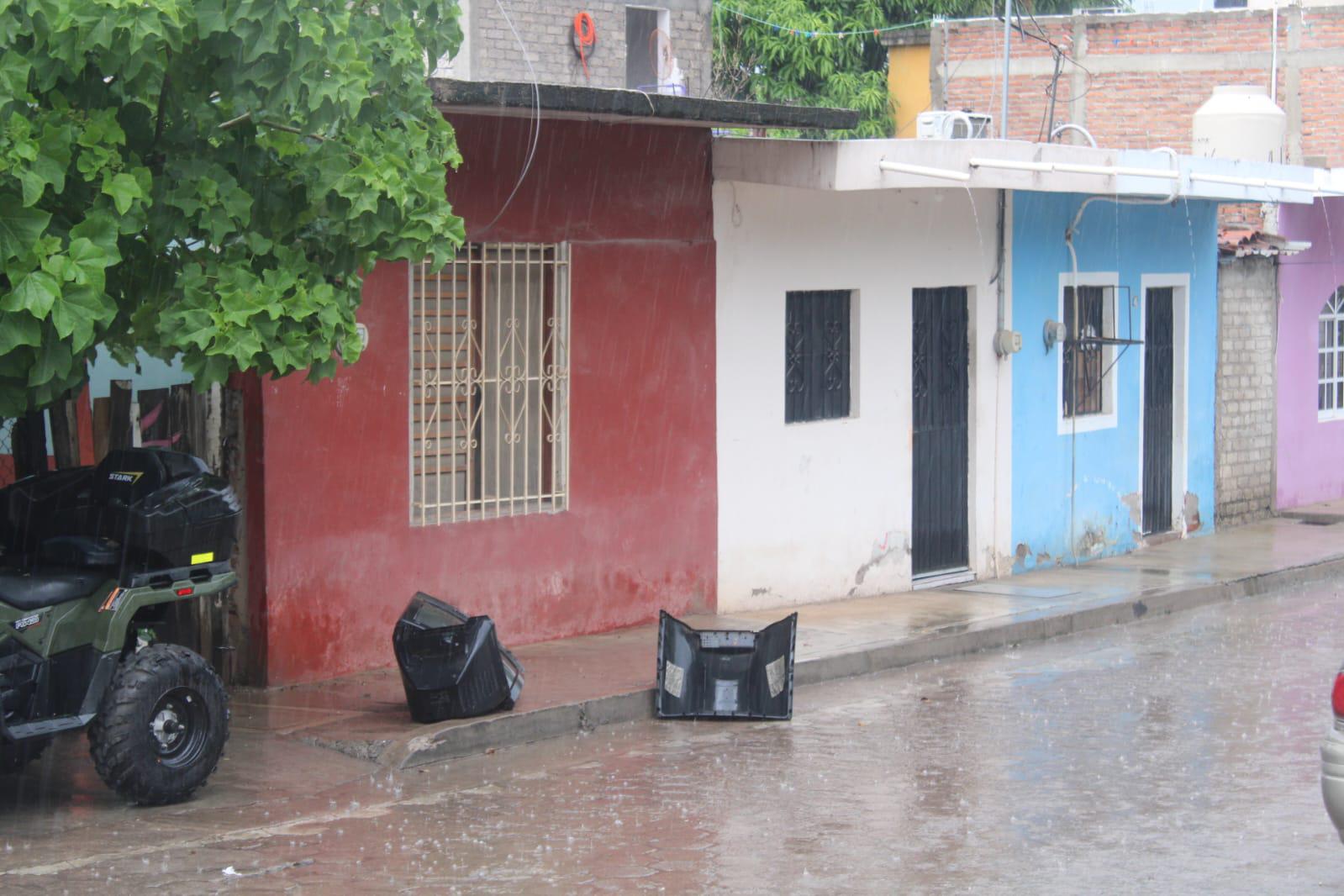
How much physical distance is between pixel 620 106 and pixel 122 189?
4.13 metres

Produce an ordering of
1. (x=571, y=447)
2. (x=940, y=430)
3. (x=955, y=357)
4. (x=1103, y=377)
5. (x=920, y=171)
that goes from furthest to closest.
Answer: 1. (x=1103, y=377)
2. (x=955, y=357)
3. (x=940, y=430)
4. (x=920, y=171)
5. (x=571, y=447)

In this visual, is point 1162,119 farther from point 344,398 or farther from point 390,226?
point 390,226

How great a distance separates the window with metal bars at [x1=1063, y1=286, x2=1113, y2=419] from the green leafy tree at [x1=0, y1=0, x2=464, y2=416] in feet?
30.9

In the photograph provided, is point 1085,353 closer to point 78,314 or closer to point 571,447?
point 571,447

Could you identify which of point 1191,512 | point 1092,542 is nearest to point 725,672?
point 1092,542

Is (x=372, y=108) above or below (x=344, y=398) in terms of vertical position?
above

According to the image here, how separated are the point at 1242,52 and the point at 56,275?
20251 mm

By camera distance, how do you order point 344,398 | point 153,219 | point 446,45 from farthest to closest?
point 344,398 < point 446,45 < point 153,219

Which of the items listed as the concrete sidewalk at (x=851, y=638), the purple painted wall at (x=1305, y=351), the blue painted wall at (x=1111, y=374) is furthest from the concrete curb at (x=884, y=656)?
the purple painted wall at (x=1305, y=351)

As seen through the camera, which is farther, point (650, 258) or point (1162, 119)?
point (1162, 119)

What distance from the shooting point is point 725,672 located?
10.2m

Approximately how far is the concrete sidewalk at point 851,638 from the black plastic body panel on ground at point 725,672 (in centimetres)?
22

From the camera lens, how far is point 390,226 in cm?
776

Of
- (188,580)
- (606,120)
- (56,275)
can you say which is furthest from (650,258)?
(56,275)
